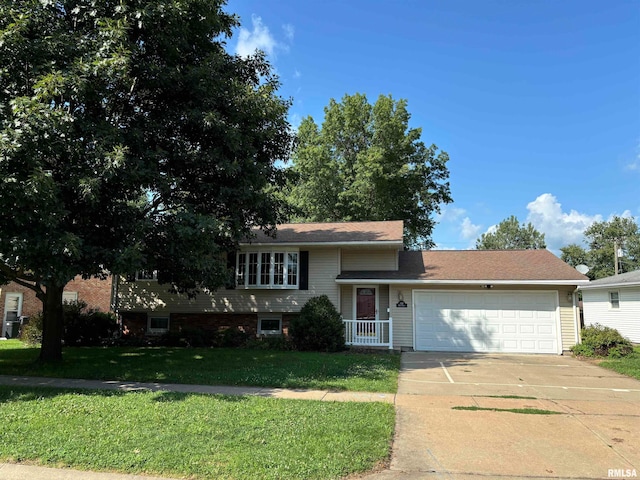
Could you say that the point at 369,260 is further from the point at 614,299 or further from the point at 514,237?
the point at 514,237

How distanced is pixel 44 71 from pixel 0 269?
4.61 metres

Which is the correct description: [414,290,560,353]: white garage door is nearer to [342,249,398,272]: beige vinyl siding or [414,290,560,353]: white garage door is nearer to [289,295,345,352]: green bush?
[342,249,398,272]: beige vinyl siding

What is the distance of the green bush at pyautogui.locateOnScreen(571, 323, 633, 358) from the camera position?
13180 mm

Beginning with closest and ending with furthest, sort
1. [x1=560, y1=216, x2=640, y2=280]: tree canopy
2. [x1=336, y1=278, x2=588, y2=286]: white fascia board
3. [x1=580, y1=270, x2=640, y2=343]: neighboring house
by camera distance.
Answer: [x1=336, y1=278, x2=588, y2=286]: white fascia board
[x1=580, y1=270, x2=640, y2=343]: neighboring house
[x1=560, y1=216, x2=640, y2=280]: tree canopy

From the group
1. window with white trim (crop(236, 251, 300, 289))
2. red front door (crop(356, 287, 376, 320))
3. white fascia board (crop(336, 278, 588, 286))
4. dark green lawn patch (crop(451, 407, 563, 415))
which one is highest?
window with white trim (crop(236, 251, 300, 289))

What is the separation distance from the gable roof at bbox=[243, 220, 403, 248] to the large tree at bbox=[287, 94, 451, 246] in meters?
8.08

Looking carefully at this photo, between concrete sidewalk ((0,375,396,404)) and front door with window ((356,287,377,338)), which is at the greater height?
front door with window ((356,287,377,338))

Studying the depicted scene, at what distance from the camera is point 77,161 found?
8.51 m

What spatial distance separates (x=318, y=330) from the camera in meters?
13.9

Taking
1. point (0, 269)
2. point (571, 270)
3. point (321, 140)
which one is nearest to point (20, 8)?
point (0, 269)

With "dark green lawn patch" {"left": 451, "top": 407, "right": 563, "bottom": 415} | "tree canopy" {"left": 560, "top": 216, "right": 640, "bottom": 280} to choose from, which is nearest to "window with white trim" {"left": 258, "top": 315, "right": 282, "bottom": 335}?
"dark green lawn patch" {"left": 451, "top": 407, "right": 563, "bottom": 415}

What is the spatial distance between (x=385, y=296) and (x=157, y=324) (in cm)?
928

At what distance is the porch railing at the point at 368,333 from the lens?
49.0ft

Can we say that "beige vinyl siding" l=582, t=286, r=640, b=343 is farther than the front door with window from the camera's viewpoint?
Yes
